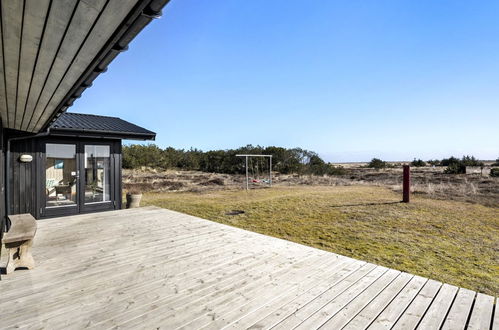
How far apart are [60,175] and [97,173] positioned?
771 millimetres

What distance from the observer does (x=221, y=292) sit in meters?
2.29

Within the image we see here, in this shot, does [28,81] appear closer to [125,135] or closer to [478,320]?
[478,320]

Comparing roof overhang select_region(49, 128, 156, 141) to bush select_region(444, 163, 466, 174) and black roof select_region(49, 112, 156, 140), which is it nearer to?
black roof select_region(49, 112, 156, 140)

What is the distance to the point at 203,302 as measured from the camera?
2113 mm

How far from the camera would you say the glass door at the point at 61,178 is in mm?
5855

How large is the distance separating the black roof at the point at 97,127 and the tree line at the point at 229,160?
42.3ft

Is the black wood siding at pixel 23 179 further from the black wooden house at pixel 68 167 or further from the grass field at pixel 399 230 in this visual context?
the grass field at pixel 399 230

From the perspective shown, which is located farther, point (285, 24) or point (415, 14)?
point (285, 24)

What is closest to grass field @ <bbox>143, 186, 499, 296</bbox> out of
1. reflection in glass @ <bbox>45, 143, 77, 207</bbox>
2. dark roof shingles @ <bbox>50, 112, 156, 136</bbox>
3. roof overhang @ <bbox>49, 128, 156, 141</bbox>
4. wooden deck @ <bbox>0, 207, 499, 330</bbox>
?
wooden deck @ <bbox>0, 207, 499, 330</bbox>

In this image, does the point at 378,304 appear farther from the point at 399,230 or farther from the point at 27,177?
the point at 27,177

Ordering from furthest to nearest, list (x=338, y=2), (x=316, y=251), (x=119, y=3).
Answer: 1. (x=338, y=2)
2. (x=316, y=251)
3. (x=119, y=3)

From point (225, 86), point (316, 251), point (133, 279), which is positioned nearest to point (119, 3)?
point (133, 279)

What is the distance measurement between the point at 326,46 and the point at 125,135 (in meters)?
7.21

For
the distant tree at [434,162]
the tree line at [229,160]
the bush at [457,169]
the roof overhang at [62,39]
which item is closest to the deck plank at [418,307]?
the roof overhang at [62,39]
